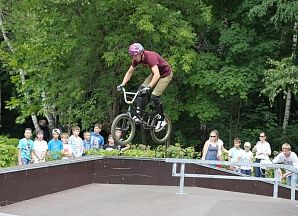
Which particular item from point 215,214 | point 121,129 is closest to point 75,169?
point 121,129

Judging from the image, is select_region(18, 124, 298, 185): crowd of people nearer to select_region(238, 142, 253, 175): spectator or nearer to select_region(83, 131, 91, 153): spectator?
select_region(238, 142, 253, 175): spectator

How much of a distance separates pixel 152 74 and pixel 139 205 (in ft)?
7.37

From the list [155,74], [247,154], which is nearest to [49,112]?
[247,154]

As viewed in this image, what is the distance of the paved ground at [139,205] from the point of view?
26.2ft

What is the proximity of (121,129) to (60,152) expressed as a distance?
2.92 metres

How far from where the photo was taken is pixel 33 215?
7.61 meters

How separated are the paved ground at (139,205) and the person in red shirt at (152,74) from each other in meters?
1.43

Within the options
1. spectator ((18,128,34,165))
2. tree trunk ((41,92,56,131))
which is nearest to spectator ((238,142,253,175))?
spectator ((18,128,34,165))

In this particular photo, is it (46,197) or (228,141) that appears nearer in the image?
(46,197)

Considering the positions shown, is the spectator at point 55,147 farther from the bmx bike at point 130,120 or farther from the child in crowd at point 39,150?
the bmx bike at point 130,120

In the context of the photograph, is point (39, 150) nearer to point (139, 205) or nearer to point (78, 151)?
point (78, 151)

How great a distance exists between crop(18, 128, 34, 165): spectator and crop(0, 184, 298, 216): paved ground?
1103mm

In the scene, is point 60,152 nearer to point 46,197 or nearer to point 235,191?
point 46,197

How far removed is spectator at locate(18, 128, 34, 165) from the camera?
1038 cm
